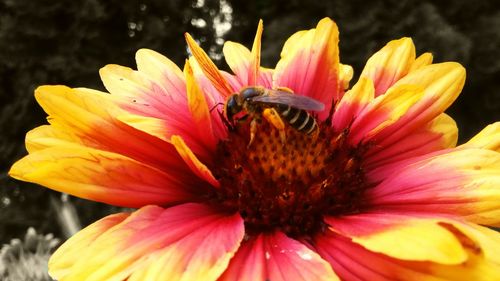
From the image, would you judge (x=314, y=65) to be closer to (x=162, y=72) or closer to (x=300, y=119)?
(x=300, y=119)

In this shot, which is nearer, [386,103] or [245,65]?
[386,103]

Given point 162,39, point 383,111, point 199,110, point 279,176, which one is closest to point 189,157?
point 199,110

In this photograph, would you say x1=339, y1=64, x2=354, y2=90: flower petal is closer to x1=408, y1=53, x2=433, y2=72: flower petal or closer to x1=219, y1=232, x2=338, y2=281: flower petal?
x1=408, y1=53, x2=433, y2=72: flower petal

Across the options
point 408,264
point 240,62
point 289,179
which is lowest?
point 408,264

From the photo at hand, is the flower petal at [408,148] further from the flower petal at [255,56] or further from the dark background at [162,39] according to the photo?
the dark background at [162,39]

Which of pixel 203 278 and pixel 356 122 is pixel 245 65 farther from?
pixel 203 278

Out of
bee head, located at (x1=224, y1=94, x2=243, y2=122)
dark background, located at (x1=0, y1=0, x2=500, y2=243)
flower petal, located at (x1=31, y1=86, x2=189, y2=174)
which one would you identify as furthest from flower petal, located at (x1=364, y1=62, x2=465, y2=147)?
dark background, located at (x1=0, y1=0, x2=500, y2=243)

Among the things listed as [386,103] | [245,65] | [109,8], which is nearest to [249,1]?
[109,8]
